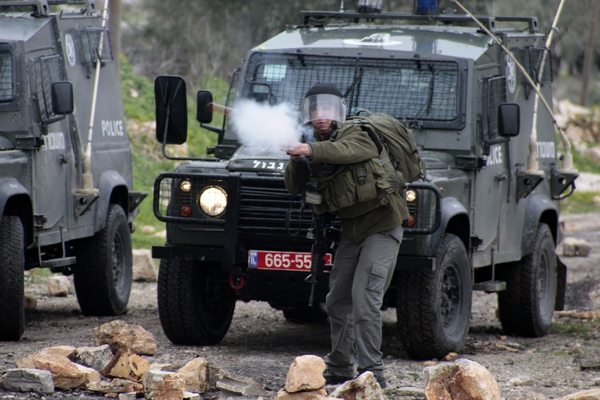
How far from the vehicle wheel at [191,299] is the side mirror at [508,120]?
209 cm

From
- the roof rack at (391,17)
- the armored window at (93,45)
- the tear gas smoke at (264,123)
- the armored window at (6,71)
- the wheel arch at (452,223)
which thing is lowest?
the wheel arch at (452,223)

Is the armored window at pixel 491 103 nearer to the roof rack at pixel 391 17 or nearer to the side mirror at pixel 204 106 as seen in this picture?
the roof rack at pixel 391 17

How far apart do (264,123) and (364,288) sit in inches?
72.2

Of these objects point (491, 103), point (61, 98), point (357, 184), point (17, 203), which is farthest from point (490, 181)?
point (17, 203)

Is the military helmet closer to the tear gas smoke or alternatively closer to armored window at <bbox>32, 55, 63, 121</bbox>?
the tear gas smoke

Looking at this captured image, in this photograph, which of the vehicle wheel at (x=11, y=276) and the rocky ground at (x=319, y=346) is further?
the vehicle wheel at (x=11, y=276)

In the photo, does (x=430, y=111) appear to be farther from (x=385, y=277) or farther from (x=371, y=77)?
(x=385, y=277)

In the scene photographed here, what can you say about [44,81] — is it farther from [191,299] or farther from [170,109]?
[191,299]

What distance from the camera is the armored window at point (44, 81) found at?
308 inches

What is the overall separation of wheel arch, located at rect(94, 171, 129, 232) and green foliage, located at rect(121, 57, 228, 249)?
3923 mm

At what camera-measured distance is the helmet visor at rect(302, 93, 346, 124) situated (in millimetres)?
5566

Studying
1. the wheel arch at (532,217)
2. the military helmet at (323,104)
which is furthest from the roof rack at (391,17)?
the military helmet at (323,104)

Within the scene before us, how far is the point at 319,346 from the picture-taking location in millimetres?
7676

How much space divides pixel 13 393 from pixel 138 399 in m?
0.61
